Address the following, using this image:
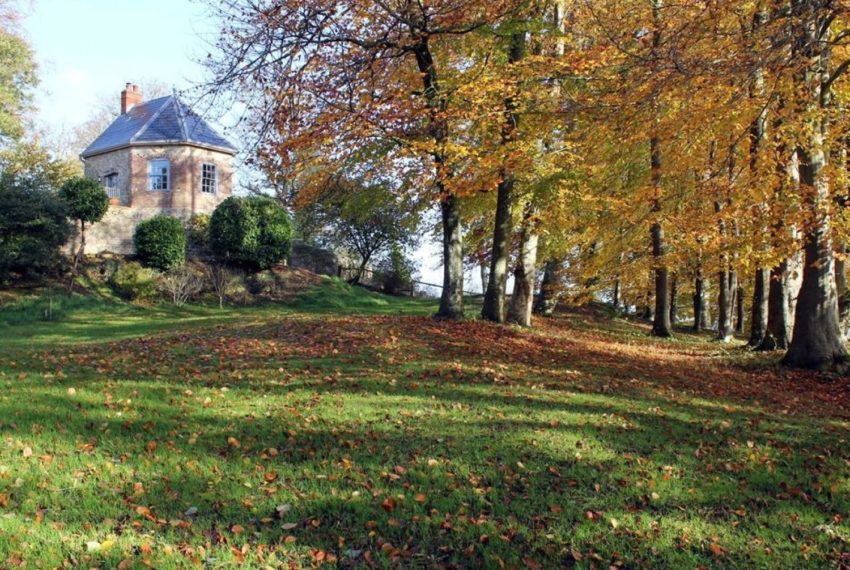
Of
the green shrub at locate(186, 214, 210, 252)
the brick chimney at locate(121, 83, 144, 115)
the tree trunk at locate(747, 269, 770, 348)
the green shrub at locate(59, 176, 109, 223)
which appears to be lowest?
the tree trunk at locate(747, 269, 770, 348)

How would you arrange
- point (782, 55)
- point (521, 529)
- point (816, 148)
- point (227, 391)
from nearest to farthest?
point (521, 529)
point (227, 391)
point (782, 55)
point (816, 148)

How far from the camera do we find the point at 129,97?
33.8 metres

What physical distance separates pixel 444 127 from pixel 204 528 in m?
9.63

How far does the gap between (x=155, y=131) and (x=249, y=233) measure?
910cm

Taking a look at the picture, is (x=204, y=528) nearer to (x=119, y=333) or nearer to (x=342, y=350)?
(x=342, y=350)

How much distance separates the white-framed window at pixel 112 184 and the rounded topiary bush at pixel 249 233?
7980 millimetres

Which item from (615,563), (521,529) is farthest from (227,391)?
(615,563)

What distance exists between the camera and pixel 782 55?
338 inches

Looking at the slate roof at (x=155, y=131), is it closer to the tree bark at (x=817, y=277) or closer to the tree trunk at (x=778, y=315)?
the tree trunk at (x=778, y=315)

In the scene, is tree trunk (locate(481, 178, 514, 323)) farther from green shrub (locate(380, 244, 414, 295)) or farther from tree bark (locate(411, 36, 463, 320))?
green shrub (locate(380, 244, 414, 295))

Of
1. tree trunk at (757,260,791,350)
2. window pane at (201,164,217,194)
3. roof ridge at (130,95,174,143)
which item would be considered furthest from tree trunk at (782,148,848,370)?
roof ridge at (130,95,174,143)

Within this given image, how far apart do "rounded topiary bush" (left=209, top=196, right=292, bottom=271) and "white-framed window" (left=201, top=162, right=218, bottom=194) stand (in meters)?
5.42

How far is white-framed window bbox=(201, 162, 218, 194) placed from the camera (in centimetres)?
3075

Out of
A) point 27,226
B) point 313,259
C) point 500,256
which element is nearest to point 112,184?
point 313,259
